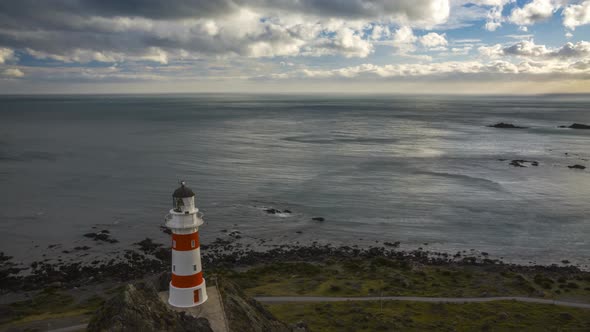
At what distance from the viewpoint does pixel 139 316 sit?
16375 millimetres

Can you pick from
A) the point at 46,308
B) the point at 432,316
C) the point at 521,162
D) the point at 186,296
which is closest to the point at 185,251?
the point at 186,296

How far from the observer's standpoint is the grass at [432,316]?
26.8m

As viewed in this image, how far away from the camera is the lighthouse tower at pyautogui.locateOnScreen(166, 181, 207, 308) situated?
17.0 metres

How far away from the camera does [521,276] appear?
1452 inches

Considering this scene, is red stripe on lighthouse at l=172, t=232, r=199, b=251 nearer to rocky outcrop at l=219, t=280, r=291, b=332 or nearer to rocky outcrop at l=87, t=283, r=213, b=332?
rocky outcrop at l=87, t=283, r=213, b=332

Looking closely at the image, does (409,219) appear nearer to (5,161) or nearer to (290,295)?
(290,295)

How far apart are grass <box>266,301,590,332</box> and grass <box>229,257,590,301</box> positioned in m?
3.02

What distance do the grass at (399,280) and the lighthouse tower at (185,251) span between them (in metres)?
15.1

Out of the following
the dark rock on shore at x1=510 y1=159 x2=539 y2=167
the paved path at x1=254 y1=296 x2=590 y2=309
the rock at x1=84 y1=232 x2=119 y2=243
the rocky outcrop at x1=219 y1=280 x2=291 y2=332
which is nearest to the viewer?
the rocky outcrop at x1=219 y1=280 x2=291 y2=332

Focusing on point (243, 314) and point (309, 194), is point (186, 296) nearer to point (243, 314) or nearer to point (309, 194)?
point (243, 314)

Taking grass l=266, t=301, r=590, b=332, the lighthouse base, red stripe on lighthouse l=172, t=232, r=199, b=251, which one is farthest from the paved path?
red stripe on lighthouse l=172, t=232, r=199, b=251

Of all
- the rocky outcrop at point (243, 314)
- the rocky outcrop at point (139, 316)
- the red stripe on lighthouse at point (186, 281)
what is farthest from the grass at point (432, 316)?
the rocky outcrop at point (139, 316)

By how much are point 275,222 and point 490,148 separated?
76554 millimetres

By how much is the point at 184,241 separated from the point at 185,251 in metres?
0.47
